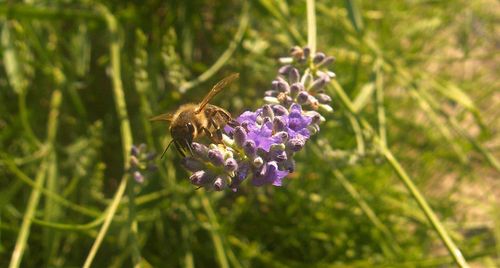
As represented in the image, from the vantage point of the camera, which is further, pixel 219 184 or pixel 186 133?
pixel 186 133

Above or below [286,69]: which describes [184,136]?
below

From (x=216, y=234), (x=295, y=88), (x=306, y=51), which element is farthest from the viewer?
(x=216, y=234)

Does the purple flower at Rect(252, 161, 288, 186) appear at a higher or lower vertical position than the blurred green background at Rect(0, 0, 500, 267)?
lower

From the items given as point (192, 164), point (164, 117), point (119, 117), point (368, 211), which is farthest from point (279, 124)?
point (368, 211)

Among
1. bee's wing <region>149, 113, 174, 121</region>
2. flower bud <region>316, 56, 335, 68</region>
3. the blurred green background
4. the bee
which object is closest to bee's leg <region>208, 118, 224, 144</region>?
the bee

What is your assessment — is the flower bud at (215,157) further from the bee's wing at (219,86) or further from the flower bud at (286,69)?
the flower bud at (286,69)

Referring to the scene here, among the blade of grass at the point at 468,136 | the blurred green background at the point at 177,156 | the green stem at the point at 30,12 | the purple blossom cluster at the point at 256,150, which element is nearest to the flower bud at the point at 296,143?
the purple blossom cluster at the point at 256,150

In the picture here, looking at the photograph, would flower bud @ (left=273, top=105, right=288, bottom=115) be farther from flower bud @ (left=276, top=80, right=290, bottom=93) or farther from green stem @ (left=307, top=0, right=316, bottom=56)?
green stem @ (left=307, top=0, right=316, bottom=56)

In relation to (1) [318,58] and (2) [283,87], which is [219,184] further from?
(1) [318,58]
